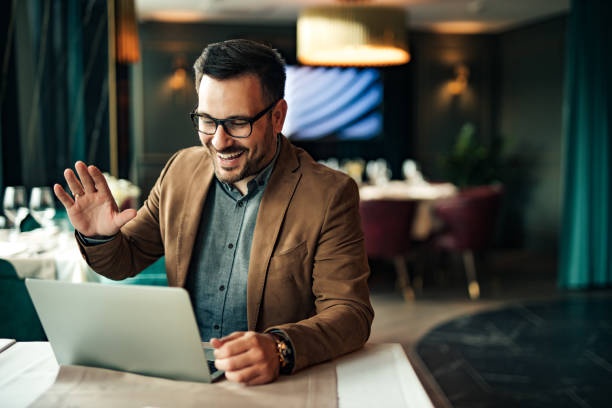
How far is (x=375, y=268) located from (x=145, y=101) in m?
4.01

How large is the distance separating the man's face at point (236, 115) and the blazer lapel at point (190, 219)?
0.16 meters

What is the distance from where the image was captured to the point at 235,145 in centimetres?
140

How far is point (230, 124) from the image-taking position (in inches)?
54.3

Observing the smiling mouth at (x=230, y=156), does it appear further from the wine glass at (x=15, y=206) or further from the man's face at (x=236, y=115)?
the wine glass at (x=15, y=206)

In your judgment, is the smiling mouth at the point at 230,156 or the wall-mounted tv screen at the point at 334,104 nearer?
the smiling mouth at the point at 230,156

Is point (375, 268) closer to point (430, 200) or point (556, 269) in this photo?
point (430, 200)

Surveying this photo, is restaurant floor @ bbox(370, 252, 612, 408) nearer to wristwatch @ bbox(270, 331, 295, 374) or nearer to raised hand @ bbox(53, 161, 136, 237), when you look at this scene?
wristwatch @ bbox(270, 331, 295, 374)

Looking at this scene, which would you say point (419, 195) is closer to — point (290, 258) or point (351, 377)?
point (290, 258)

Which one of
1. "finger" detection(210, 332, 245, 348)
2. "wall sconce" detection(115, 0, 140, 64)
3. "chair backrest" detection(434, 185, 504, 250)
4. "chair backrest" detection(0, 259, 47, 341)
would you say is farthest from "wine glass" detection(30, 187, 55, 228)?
"chair backrest" detection(434, 185, 504, 250)

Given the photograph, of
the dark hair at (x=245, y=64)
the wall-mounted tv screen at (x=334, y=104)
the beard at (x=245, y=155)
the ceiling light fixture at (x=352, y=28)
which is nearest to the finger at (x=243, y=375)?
the beard at (x=245, y=155)

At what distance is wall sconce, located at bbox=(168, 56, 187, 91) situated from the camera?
7.86 metres

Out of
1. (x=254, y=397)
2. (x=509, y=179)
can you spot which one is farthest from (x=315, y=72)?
(x=254, y=397)

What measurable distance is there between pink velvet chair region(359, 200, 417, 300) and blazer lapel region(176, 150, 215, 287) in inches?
127

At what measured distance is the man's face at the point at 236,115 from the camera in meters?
1.37
